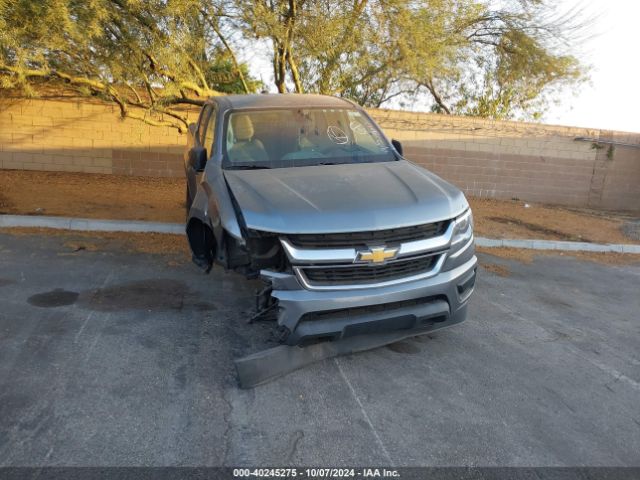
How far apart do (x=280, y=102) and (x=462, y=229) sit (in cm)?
247

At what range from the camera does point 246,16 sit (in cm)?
931

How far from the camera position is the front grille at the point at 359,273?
397 centimetres

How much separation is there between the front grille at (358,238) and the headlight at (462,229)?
0.34m

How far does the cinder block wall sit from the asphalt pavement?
787 cm

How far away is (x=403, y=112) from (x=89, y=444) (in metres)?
12.6

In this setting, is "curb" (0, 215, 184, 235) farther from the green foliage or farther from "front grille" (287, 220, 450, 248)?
"front grille" (287, 220, 450, 248)

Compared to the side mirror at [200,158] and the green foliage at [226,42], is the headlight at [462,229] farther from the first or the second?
the green foliage at [226,42]

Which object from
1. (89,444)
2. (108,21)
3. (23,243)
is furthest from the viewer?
(108,21)

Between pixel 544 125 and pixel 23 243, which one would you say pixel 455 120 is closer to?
pixel 544 125

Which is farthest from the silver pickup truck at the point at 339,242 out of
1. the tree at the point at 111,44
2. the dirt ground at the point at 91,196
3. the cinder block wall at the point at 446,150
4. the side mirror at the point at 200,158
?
the cinder block wall at the point at 446,150

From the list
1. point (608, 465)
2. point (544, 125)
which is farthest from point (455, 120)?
point (608, 465)

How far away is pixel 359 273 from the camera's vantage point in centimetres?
403

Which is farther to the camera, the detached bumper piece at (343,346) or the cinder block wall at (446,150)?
the cinder block wall at (446,150)

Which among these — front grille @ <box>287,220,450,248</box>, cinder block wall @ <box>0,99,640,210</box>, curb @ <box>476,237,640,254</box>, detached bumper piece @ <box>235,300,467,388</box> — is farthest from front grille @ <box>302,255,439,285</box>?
cinder block wall @ <box>0,99,640,210</box>
